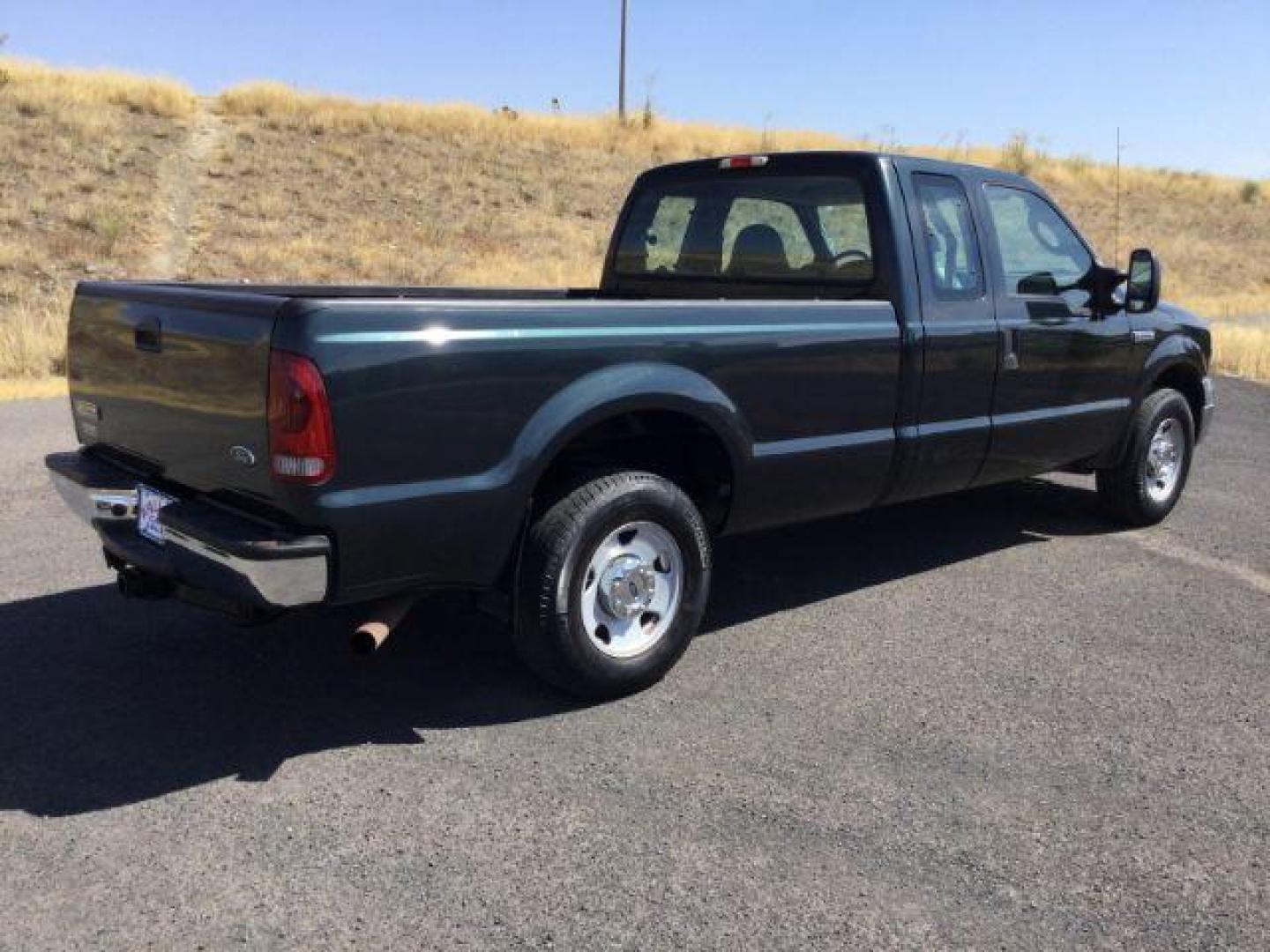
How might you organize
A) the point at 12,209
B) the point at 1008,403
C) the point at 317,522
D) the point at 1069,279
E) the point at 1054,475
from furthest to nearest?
1. the point at 12,209
2. the point at 1054,475
3. the point at 1069,279
4. the point at 1008,403
5. the point at 317,522

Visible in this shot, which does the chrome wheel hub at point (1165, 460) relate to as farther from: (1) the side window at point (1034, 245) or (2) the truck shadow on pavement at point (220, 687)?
(2) the truck shadow on pavement at point (220, 687)

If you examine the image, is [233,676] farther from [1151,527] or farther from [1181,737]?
A: [1151,527]

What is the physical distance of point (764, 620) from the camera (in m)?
4.96

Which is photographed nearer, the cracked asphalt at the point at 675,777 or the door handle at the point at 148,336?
the cracked asphalt at the point at 675,777

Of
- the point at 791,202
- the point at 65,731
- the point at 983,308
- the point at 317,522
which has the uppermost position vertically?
the point at 791,202

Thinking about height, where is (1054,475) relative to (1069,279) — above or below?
below

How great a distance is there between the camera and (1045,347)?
5.54 metres

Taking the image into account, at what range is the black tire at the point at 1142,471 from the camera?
6.38m

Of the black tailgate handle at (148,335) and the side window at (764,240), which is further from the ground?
the side window at (764,240)

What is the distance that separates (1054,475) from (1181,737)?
14.5ft

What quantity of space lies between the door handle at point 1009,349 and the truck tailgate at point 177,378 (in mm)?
3353

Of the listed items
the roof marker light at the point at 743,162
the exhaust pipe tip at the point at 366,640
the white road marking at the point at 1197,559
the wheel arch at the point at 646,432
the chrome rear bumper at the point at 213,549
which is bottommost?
the white road marking at the point at 1197,559

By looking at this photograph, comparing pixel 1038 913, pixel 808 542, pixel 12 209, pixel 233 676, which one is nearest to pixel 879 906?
pixel 1038 913

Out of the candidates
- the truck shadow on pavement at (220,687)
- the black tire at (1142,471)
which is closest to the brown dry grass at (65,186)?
the truck shadow on pavement at (220,687)
